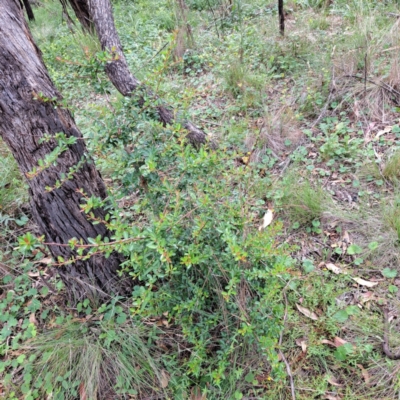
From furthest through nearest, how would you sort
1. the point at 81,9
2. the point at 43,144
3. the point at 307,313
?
the point at 81,9, the point at 307,313, the point at 43,144

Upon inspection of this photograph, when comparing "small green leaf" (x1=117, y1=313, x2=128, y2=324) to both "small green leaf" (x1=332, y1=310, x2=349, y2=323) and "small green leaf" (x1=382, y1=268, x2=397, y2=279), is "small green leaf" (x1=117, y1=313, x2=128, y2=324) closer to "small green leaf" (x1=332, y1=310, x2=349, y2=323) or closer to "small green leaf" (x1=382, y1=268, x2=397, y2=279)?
"small green leaf" (x1=332, y1=310, x2=349, y2=323)

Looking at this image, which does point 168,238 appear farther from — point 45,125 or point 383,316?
point 383,316

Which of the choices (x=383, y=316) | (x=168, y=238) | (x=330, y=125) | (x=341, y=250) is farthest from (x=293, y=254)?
(x=330, y=125)

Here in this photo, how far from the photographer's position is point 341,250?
7.45ft

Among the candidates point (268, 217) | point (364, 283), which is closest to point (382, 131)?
point (268, 217)

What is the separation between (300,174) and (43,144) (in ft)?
6.49

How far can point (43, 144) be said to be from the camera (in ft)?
5.48

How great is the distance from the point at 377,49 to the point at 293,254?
8.37 feet

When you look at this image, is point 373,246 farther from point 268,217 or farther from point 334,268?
point 268,217

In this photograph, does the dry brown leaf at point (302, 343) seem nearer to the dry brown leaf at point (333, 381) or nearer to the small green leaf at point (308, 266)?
the dry brown leaf at point (333, 381)

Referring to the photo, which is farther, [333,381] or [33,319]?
[33,319]

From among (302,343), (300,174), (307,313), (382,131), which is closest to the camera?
(302,343)

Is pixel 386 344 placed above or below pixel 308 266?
below

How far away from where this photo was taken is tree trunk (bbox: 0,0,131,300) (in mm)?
1555
